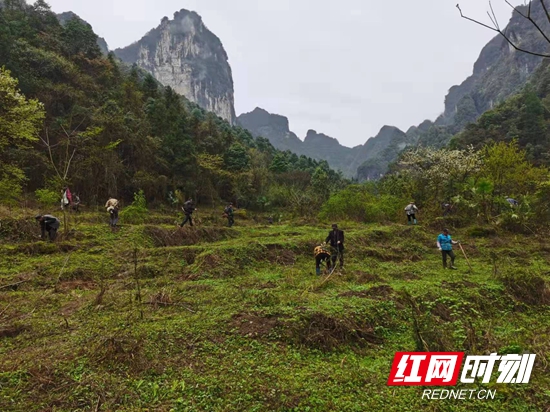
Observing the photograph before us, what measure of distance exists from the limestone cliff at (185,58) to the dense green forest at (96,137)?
110557mm

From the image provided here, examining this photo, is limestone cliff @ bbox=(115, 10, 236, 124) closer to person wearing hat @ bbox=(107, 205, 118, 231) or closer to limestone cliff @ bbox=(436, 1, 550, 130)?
limestone cliff @ bbox=(436, 1, 550, 130)

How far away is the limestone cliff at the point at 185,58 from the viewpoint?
506ft

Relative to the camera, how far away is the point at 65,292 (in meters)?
9.16

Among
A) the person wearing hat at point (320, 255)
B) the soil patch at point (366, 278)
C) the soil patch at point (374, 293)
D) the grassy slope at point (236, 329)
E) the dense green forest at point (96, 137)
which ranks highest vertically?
the dense green forest at point (96, 137)

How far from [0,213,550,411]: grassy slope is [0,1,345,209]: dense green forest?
11819 mm

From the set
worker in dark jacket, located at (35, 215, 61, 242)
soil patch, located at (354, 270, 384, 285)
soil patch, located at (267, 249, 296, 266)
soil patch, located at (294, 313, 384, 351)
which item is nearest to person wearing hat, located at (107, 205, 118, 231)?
worker in dark jacket, located at (35, 215, 61, 242)

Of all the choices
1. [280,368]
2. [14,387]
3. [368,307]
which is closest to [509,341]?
[368,307]

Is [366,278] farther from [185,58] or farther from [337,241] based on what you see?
[185,58]

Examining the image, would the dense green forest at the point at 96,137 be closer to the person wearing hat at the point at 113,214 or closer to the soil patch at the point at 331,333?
the person wearing hat at the point at 113,214

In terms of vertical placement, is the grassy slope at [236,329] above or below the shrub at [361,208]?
below

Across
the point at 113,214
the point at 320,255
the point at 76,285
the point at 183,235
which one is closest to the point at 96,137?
the point at 113,214

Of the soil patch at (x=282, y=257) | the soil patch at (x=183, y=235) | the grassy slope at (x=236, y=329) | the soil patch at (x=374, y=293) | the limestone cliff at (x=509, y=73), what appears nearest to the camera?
the grassy slope at (x=236, y=329)

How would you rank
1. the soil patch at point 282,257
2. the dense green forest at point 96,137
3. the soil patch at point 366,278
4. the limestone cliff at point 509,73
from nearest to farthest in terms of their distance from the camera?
the soil patch at point 366,278
the soil patch at point 282,257
the dense green forest at point 96,137
the limestone cliff at point 509,73

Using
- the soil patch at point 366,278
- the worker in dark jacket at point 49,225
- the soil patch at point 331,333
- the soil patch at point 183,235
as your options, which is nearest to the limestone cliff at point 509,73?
the soil patch at point 183,235
